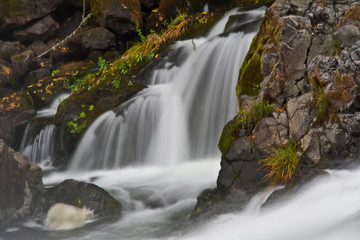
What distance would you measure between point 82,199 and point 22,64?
9183 millimetres

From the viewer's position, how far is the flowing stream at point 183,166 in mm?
3352

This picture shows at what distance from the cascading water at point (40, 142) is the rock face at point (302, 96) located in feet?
18.3

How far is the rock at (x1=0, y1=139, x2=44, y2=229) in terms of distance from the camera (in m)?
4.88

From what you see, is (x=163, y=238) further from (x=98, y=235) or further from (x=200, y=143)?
(x=200, y=143)

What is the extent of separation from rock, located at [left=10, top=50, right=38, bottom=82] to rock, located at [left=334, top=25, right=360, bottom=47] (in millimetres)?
11070

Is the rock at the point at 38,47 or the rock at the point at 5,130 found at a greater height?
the rock at the point at 38,47

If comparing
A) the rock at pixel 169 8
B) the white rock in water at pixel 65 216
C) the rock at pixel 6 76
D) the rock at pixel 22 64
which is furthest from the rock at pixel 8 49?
the white rock in water at pixel 65 216

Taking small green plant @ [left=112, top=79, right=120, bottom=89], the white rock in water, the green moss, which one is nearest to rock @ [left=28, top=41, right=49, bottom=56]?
small green plant @ [left=112, top=79, right=120, bottom=89]

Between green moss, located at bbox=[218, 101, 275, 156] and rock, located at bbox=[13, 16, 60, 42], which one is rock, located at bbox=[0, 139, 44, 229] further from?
rock, located at bbox=[13, 16, 60, 42]

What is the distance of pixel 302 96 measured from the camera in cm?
450

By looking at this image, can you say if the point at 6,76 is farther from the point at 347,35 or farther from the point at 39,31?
the point at 347,35

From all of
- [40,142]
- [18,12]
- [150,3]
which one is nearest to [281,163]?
[40,142]

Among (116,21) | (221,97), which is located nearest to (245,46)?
(221,97)

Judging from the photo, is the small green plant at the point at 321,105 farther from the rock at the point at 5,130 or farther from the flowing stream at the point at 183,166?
the rock at the point at 5,130
